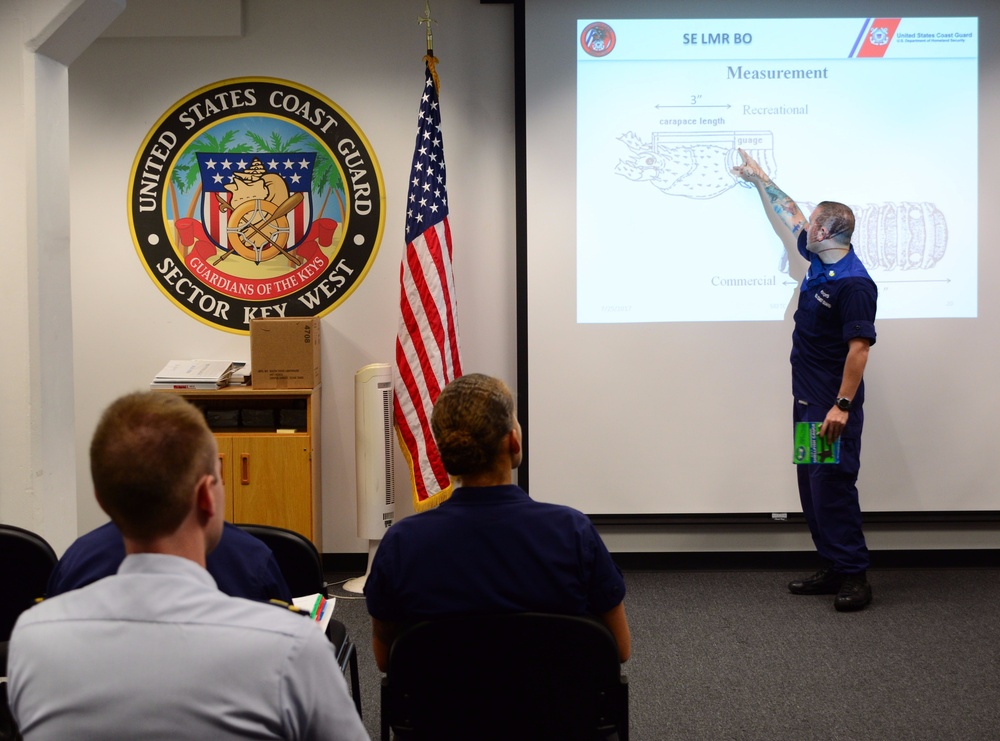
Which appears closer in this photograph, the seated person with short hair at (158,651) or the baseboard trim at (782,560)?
the seated person with short hair at (158,651)

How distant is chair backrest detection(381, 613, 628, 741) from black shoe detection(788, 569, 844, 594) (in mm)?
2877

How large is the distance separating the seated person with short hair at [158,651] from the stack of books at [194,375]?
11.2 feet

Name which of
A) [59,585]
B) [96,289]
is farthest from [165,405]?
[96,289]

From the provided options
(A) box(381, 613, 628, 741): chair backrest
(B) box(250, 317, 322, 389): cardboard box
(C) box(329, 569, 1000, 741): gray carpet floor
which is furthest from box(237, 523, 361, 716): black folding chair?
(B) box(250, 317, 322, 389): cardboard box

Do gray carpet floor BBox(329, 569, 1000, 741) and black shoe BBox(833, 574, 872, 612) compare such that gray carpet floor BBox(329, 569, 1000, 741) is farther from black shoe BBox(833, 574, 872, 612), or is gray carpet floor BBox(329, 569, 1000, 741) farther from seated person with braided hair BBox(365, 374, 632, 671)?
seated person with braided hair BBox(365, 374, 632, 671)

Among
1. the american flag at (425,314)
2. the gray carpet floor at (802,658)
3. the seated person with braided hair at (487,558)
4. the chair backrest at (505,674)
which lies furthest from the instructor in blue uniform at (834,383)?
the chair backrest at (505,674)

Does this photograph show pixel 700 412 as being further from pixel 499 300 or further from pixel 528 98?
pixel 528 98

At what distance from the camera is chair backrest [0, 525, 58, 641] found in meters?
2.14

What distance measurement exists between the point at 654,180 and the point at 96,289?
2944 mm

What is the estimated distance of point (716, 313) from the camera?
4516 mm

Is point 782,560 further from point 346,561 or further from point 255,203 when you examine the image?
point 255,203

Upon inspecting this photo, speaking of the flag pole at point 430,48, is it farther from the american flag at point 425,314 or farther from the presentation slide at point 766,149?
the presentation slide at point 766,149

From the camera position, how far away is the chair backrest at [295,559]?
2176 mm

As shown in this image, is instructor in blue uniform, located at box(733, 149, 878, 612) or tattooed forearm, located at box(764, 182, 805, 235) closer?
instructor in blue uniform, located at box(733, 149, 878, 612)
